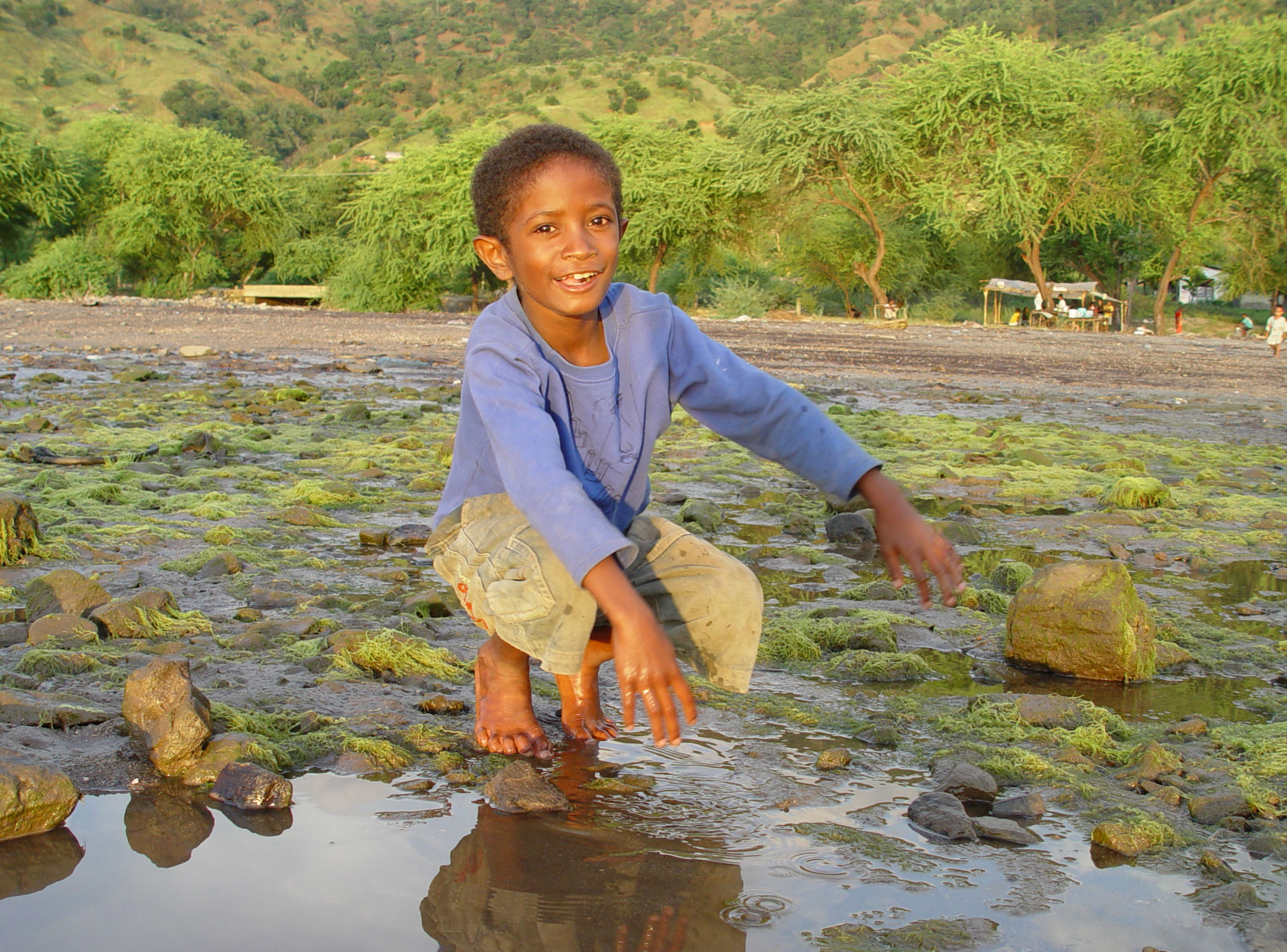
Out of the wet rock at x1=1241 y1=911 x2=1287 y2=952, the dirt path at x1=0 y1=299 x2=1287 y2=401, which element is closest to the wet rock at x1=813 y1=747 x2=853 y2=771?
the wet rock at x1=1241 y1=911 x2=1287 y2=952

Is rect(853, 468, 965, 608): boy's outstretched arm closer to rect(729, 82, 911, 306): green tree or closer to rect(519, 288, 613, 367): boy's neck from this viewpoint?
rect(519, 288, 613, 367): boy's neck

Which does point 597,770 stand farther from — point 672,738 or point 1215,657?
point 1215,657

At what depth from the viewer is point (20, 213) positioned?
145ft

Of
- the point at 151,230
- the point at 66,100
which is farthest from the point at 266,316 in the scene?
the point at 66,100

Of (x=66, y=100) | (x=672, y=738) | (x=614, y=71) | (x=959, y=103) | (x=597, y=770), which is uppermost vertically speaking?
(x=614, y=71)

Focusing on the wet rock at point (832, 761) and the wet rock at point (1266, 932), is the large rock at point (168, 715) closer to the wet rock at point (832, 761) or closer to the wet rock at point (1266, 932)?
the wet rock at point (832, 761)

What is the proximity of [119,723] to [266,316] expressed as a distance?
2710 centimetres

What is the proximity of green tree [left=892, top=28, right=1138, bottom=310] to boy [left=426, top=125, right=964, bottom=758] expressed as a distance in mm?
34658

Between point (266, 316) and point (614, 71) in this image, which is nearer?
point (266, 316)

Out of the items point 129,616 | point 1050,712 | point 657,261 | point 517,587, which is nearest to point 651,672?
point 517,587

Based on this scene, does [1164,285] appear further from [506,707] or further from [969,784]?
[506,707]

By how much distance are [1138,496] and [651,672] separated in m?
4.52

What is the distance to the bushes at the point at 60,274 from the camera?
39594 millimetres

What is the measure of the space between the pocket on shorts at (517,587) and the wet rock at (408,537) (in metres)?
2.24
